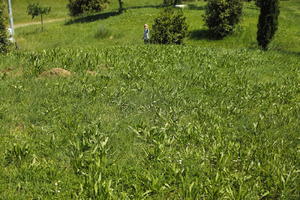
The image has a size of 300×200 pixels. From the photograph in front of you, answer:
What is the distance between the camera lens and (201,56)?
44.3 feet

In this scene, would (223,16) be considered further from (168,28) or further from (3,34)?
(3,34)

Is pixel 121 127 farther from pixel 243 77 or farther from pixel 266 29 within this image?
pixel 266 29

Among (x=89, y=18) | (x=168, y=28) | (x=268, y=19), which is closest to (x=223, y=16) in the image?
(x=268, y=19)

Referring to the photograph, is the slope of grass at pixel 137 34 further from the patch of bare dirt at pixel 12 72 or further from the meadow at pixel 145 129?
the patch of bare dirt at pixel 12 72

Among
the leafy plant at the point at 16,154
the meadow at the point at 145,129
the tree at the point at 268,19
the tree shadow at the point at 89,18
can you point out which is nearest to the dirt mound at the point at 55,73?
the meadow at the point at 145,129

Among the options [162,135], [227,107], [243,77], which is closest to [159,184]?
[162,135]

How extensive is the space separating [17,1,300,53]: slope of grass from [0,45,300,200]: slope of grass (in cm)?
1574

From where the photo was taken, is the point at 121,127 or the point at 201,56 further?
the point at 201,56

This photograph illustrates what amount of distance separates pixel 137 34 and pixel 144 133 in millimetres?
23939

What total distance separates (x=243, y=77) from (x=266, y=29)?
1338 centimetres

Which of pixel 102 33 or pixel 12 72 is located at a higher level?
pixel 12 72

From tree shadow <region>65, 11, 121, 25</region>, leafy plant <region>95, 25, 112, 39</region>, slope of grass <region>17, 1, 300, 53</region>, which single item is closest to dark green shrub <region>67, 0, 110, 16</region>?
tree shadow <region>65, 11, 121, 25</region>

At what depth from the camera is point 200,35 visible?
2766 centimetres

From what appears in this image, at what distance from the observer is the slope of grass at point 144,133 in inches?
168
